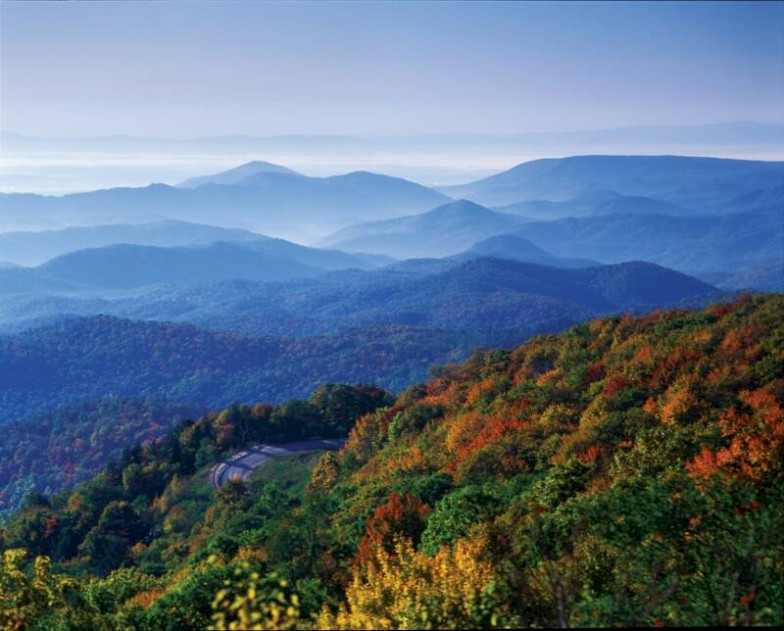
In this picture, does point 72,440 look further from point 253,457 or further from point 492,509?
point 492,509

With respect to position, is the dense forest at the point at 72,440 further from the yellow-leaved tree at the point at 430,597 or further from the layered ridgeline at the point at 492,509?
the yellow-leaved tree at the point at 430,597

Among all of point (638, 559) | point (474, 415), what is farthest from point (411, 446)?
point (638, 559)

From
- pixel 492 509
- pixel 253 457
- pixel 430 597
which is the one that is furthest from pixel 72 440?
pixel 430 597

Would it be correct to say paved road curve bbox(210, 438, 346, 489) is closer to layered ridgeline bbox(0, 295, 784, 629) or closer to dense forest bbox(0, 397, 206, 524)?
layered ridgeline bbox(0, 295, 784, 629)

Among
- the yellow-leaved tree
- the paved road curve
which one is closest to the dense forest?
the paved road curve

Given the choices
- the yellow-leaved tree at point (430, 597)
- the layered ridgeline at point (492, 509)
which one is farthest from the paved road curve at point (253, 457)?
the yellow-leaved tree at point (430, 597)

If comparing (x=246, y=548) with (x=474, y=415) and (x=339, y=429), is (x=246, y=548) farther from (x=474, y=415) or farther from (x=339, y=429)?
(x=339, y=429)
